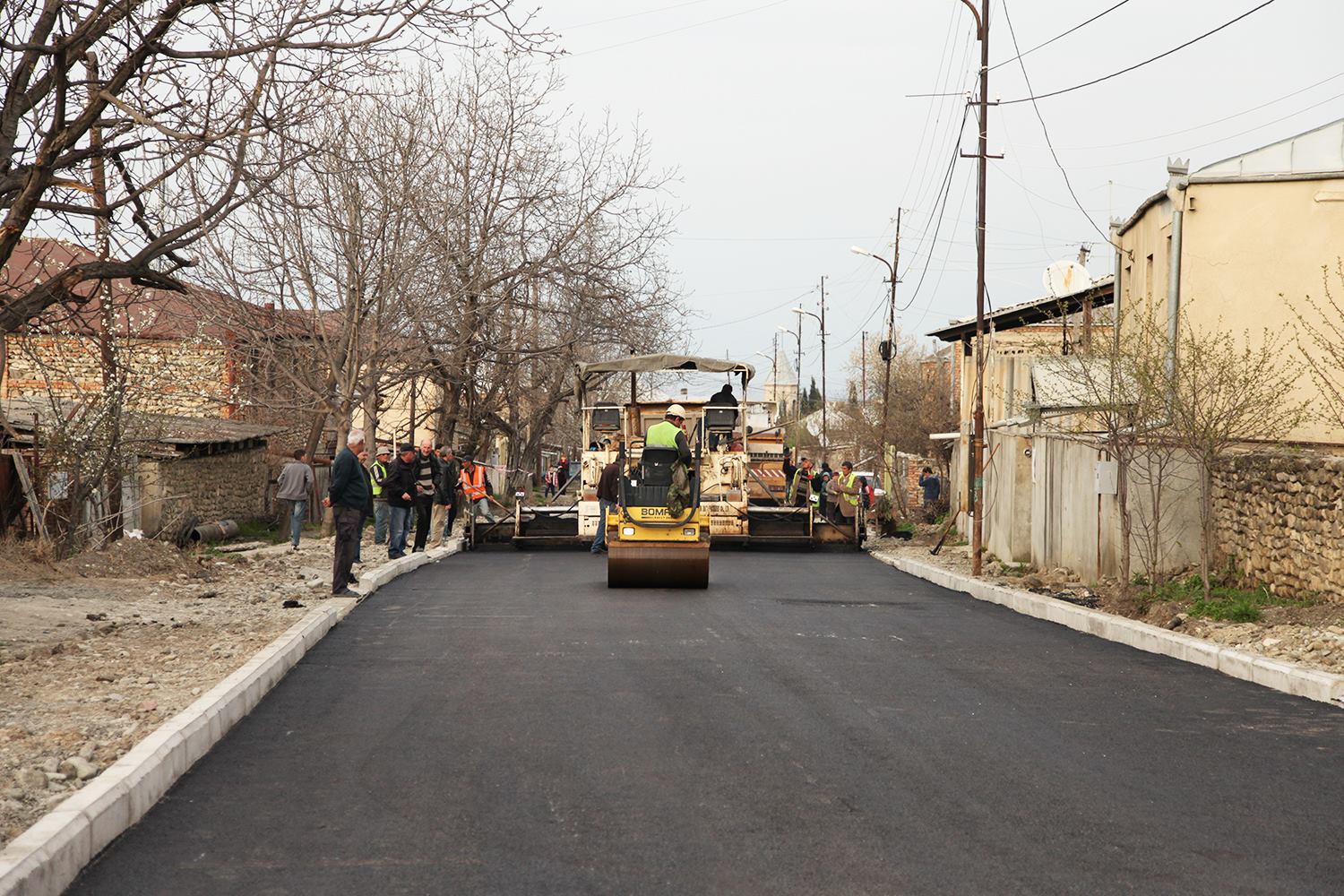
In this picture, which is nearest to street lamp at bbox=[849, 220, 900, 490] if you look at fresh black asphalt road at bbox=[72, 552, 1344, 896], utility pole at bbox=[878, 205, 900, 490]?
utility pole at bbox=[878, 205, 900, 490]

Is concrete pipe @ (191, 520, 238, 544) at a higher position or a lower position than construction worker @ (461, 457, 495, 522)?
lower

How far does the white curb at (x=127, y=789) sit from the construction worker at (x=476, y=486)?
61.6 ft

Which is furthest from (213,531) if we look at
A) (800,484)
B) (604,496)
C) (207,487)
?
(800,484)

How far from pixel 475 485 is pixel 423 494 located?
18.9 feet

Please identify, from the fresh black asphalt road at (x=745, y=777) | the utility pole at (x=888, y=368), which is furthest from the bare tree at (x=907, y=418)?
the fresh black asphalt road at (x=745, y=777)

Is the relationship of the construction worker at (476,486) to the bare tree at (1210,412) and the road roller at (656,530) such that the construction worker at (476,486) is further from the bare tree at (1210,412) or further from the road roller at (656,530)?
the bare tree at (1210,412)

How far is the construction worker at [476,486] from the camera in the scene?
29.5 meters

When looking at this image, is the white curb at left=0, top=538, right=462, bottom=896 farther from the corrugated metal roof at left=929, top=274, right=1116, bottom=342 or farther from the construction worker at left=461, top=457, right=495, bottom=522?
the corrugated metal roof at left=929, top=274, right=1116, bottom=342

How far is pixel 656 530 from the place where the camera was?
17.6 meters

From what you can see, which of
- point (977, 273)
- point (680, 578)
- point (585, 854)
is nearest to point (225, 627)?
point (680, 578)

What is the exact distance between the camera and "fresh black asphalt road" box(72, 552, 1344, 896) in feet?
18.2

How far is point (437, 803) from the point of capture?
651cm

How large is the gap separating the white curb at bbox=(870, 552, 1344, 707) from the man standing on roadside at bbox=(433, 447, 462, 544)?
1097cm

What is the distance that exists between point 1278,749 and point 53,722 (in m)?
7.01
